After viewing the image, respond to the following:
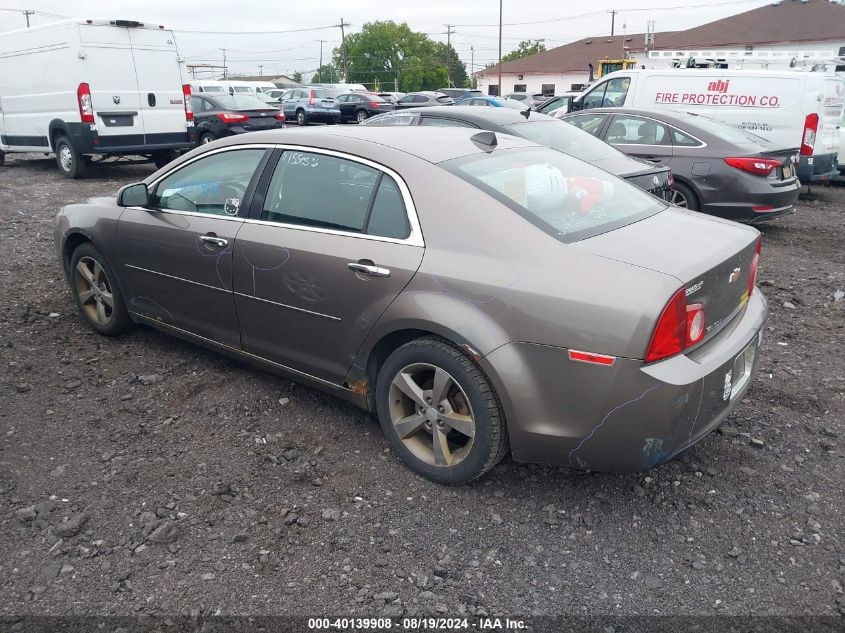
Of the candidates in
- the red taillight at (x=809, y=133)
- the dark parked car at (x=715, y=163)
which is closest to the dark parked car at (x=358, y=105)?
the red taillight at (x=809, y=133)

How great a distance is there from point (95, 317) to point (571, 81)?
60.4 meters

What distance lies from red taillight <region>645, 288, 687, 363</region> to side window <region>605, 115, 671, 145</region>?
19.9 ft

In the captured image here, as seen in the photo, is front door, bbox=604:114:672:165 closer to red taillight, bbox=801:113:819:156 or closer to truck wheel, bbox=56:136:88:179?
red taillight, bbox=801:113:819:156

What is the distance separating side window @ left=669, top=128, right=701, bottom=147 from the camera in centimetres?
793

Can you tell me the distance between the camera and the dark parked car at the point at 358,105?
2949 cm

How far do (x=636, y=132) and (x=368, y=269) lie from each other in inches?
245

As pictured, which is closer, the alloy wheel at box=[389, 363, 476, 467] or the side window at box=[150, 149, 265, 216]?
the alloy wheel at box=[389, 363, 476, 467]

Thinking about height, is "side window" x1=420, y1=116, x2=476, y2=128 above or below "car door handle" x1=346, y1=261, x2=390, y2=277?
above

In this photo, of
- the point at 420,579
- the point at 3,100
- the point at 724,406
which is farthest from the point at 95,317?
the point at 3,100

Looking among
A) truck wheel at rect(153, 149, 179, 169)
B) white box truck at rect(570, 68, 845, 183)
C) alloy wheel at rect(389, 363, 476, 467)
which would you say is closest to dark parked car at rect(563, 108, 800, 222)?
white box truck at rect(570, 68, 845, 183)

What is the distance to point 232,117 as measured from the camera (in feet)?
51.5

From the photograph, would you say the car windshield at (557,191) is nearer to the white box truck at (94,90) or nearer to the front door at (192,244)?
the front door at (192,244)

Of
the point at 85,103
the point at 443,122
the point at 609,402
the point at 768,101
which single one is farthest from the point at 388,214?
the point at 85,103

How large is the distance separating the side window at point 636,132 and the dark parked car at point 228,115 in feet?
31.1
